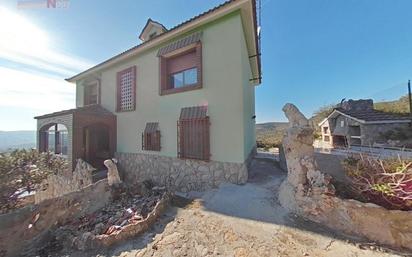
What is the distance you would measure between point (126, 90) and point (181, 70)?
4.59 metres

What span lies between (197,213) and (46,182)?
35.7 ft

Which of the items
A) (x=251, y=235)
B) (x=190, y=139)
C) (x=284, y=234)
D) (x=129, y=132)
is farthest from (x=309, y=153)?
(x=129, y=132)

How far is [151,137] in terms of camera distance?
9930 mm

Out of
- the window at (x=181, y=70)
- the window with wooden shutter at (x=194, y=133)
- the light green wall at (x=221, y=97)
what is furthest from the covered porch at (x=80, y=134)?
the window with wooden shutter at (x=194, y=133)

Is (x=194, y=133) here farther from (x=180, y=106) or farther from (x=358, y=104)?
(x=358, y=104)

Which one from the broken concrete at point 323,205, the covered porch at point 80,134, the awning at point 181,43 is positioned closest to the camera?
the broken concrete at point 323,205

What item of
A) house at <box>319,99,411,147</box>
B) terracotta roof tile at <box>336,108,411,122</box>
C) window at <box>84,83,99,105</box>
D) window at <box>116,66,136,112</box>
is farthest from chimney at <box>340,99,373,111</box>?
window at <box>84,83,99,105</box>

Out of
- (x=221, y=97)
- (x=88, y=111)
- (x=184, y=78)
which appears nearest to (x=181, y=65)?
(x=184, y=78)

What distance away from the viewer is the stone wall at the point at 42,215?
4.56 metres

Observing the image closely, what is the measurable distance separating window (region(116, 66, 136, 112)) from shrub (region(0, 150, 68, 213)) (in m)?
5.11

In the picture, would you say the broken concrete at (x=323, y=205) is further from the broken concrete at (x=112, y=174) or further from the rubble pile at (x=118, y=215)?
the broken concrete at (x=112, y=174)

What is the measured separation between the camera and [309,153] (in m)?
4.84

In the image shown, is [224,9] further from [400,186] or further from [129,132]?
[129,132]

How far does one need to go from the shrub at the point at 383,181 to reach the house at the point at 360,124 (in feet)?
14.5
